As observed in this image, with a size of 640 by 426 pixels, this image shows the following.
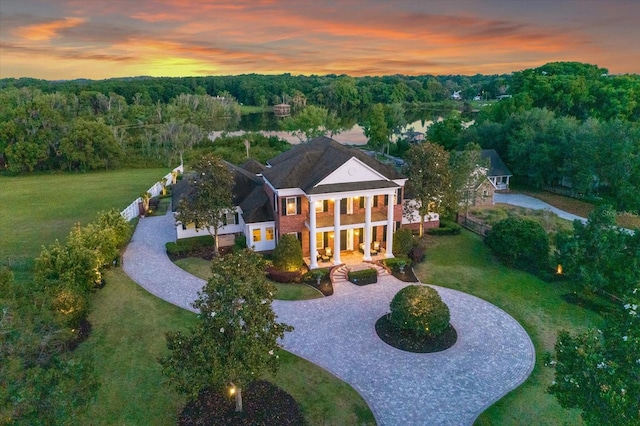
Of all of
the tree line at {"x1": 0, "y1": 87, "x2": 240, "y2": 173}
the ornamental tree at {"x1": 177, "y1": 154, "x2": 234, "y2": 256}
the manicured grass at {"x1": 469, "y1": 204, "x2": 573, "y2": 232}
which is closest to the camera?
the ornamental tree at {"x1": 177, "y1": 154, "x2": 234, "y2": 256}

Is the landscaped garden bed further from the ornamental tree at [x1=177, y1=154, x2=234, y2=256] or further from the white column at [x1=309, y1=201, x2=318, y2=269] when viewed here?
the ornamental tree at [x1=177, y1=154, x2=234, y2=256]

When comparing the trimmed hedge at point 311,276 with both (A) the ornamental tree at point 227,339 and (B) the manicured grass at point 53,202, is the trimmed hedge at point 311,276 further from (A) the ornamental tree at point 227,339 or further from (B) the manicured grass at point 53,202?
(B) the manicured grass at point 53,202

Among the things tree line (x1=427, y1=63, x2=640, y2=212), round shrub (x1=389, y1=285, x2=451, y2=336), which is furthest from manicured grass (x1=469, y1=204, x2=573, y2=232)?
round shrub (x1=389, y1=285, x2=451, y2=336)

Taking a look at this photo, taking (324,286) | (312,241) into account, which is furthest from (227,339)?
(312,241)

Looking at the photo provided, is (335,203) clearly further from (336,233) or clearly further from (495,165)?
(495,165)

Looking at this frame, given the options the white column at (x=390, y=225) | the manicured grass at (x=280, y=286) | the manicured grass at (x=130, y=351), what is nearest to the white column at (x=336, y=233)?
the manicured grass at (x=280, y=286)

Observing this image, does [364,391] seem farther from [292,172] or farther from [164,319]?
[292,172]

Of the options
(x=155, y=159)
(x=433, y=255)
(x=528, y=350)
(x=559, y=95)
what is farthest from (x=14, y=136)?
(x=559, y=95)
